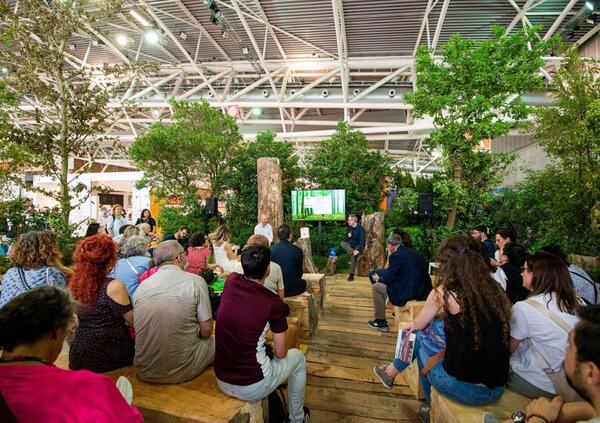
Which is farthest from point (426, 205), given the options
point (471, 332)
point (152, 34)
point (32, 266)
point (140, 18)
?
point (140, 18)

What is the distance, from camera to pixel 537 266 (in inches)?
68.6

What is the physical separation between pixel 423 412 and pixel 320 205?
5631 mm

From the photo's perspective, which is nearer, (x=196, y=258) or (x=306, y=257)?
(x=196, y=258)

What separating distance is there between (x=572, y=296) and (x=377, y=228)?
5183 millimetres

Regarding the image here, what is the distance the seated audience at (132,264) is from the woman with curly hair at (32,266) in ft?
1.27

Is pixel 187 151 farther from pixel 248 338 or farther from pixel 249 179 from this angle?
pixel 248 338

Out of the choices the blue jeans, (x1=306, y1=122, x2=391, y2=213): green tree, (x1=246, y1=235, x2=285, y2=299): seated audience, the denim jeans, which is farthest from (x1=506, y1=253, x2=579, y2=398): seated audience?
(x1=306, y1=122, x2=391, y2=213): green tree

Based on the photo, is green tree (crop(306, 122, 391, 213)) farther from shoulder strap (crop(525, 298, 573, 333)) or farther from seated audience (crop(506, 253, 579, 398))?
shoulder strap (crop(525, 298, 573, 333))

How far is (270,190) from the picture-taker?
6949 mm

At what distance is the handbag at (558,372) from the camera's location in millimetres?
1474

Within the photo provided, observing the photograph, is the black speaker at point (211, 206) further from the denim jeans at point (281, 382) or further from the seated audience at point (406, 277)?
the denim jeans at point (281, 382)

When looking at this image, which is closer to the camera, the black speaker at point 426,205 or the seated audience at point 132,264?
the seated audience at point 132,264

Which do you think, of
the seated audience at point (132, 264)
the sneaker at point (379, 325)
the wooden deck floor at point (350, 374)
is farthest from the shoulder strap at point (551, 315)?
the seated audience at point (132, 264)

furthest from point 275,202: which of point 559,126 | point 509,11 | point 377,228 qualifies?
point 509,11
